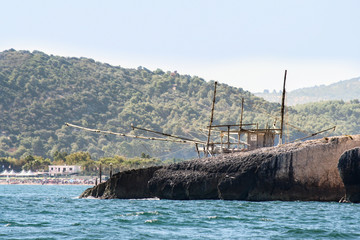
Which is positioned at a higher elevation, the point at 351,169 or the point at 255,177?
the point at 351,169

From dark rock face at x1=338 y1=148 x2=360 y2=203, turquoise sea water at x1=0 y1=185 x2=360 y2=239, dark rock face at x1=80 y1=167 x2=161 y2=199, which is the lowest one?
turquoise sea water at x1=0 y1=185 x2=360 y2=239

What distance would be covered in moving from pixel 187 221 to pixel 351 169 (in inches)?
502

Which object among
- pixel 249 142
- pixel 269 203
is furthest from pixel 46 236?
pixel 249 142

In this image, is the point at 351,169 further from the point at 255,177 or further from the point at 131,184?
the point at 131,184

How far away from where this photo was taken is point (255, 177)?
169 feet

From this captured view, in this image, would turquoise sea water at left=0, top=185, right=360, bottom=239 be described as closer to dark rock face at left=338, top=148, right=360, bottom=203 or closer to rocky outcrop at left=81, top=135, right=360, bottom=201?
rocky outcrop at left=81, top=135, right=360, bottom=201

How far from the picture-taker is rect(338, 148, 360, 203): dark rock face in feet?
155

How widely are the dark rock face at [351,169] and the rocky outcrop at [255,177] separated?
3.85 feet

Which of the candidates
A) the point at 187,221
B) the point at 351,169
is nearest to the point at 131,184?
the point at 187,221

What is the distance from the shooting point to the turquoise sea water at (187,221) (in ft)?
115

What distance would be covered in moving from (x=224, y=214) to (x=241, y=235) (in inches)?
336

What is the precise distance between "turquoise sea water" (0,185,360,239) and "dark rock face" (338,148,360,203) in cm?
141

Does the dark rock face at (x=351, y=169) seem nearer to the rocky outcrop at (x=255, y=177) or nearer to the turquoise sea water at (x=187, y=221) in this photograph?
the rocky outcrop at (x=255, y=177)

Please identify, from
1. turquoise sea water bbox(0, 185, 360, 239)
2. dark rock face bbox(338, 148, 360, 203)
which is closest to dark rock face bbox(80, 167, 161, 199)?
turquoise sea water bbox(0, 185, 360, 239)
